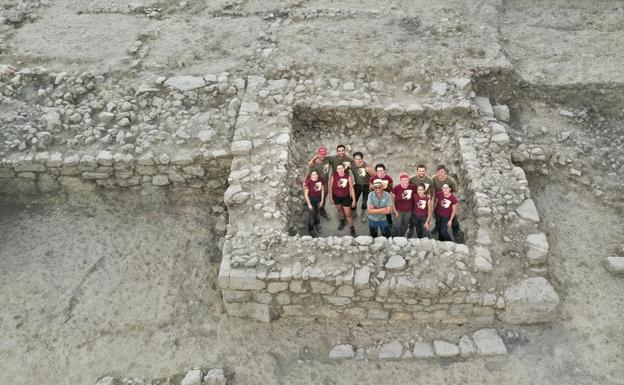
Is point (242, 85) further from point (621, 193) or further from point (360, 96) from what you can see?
point (621, 193)

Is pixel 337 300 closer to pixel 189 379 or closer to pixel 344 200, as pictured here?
pixel 344 200

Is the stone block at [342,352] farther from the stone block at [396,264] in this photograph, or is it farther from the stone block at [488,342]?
the stone block at [488,342]

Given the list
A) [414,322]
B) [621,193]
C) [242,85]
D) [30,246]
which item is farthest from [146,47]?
[621,193]

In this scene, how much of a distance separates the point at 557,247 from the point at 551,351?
78.4 inches

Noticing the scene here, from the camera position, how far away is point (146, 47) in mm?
11859

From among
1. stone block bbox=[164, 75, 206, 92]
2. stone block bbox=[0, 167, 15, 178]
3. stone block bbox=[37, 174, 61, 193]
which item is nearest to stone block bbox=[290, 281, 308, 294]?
stone block bbox=[164, 75, 206, 92]

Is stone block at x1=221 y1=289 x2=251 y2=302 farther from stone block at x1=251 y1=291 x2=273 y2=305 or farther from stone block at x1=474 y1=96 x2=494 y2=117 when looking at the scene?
stone block at x1=474 y1=96 x2=494 y2=117

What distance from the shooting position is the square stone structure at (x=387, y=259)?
7375 mm

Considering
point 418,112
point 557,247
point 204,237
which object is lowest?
point 204,237

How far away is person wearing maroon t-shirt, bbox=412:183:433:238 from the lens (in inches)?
306

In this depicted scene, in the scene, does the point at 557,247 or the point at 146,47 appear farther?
the point at 146,47

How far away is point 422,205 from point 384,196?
62 cm

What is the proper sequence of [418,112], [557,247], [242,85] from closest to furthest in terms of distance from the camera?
1. [557,247]
2. [418,112]
3. [242,85]

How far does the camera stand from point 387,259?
7.55 metres
